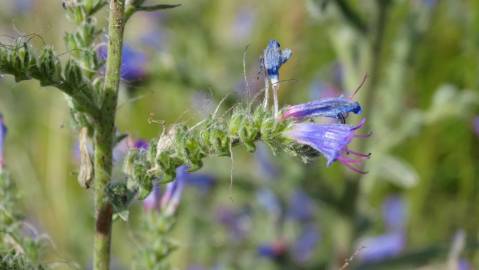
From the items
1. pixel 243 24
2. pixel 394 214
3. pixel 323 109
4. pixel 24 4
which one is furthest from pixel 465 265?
pixel 24 4

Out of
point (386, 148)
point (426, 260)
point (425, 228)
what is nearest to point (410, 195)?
point (425, 228)

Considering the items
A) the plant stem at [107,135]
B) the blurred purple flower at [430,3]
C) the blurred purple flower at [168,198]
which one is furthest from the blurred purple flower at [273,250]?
the plant stem at [107,135]

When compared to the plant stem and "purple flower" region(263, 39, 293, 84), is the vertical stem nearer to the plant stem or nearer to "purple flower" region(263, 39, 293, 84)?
"purple flower" region(263, 39, 293, 84)

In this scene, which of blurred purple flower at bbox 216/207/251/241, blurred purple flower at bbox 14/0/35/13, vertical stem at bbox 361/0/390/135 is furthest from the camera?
blurred purple flower at bbox 14/0/35/13

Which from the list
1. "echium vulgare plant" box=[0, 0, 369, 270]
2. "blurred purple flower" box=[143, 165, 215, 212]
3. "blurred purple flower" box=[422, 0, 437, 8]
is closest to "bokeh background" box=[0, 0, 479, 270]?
"blurred purple flower" box=[422, 0, 437, 8]

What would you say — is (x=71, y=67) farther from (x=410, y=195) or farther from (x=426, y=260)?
(x=410, y=195)

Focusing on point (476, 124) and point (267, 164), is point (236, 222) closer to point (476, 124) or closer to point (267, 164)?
point (267, 164)

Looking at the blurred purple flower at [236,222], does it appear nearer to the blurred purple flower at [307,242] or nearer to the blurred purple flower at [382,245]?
the blurred purple flower at [307,242]
